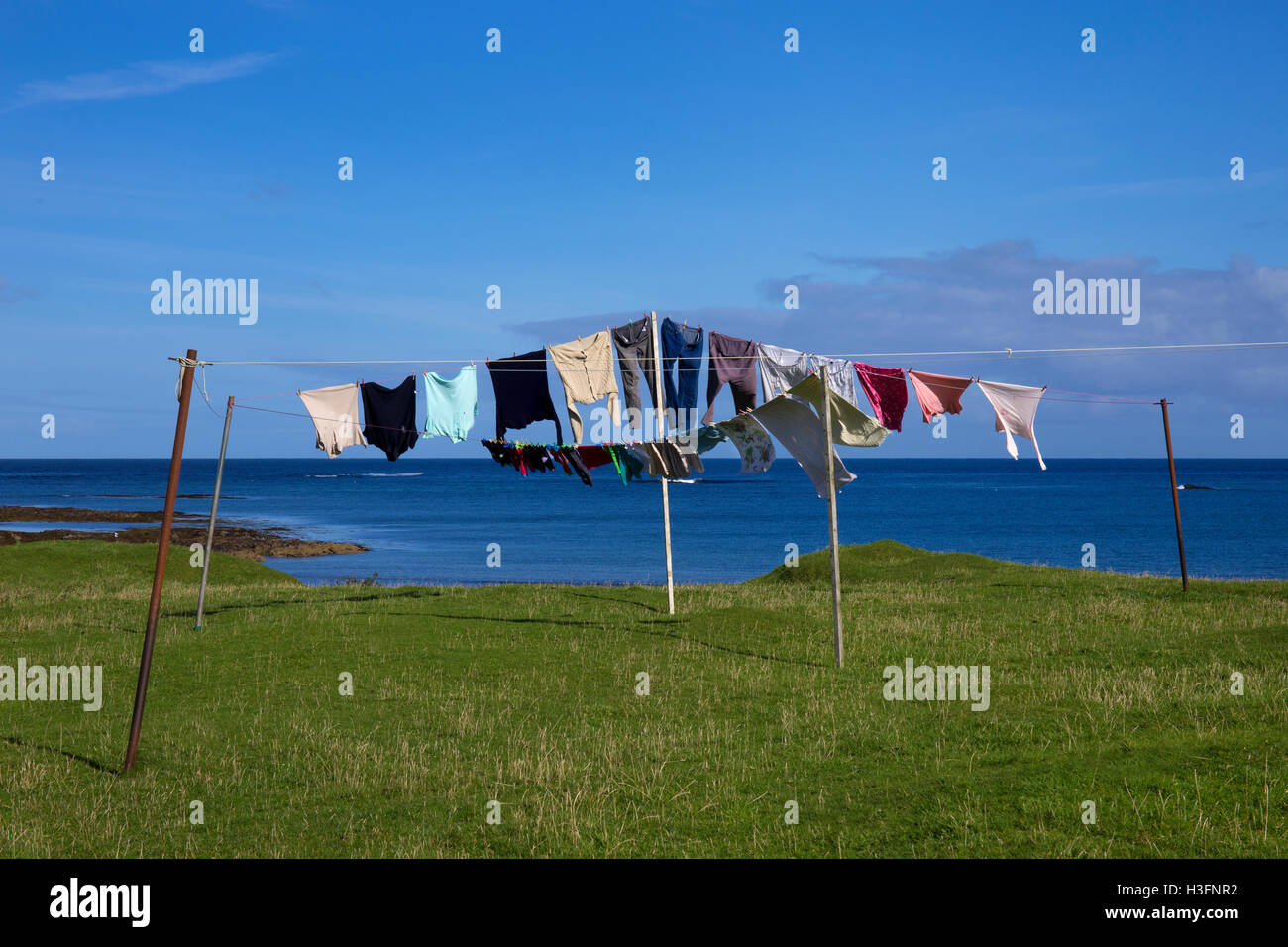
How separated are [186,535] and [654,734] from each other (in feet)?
231

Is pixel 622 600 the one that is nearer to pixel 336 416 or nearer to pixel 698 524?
pixel 336 416

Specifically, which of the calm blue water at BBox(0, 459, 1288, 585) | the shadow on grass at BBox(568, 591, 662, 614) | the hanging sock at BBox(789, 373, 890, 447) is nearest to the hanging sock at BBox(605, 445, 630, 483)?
the hanging sock at BBox(789, 373, 890, 447)

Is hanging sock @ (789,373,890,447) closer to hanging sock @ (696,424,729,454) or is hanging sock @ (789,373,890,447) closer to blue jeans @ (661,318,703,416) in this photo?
hanging sock @ (696,424,729,454)

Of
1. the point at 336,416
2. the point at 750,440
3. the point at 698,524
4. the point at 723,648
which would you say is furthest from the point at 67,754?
the point at 698,524

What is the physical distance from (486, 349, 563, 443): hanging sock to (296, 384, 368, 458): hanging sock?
340cm

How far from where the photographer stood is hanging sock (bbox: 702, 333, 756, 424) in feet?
79.2

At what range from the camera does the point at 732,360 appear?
79.9 feet

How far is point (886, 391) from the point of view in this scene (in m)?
21.4

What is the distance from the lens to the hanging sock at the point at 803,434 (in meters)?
19.2

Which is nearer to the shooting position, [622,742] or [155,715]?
[622,742]

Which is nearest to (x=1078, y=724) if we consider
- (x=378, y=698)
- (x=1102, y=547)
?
(x=378, y=698)

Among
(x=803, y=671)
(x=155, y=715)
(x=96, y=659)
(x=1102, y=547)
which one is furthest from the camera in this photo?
(x=1102, y=547)
